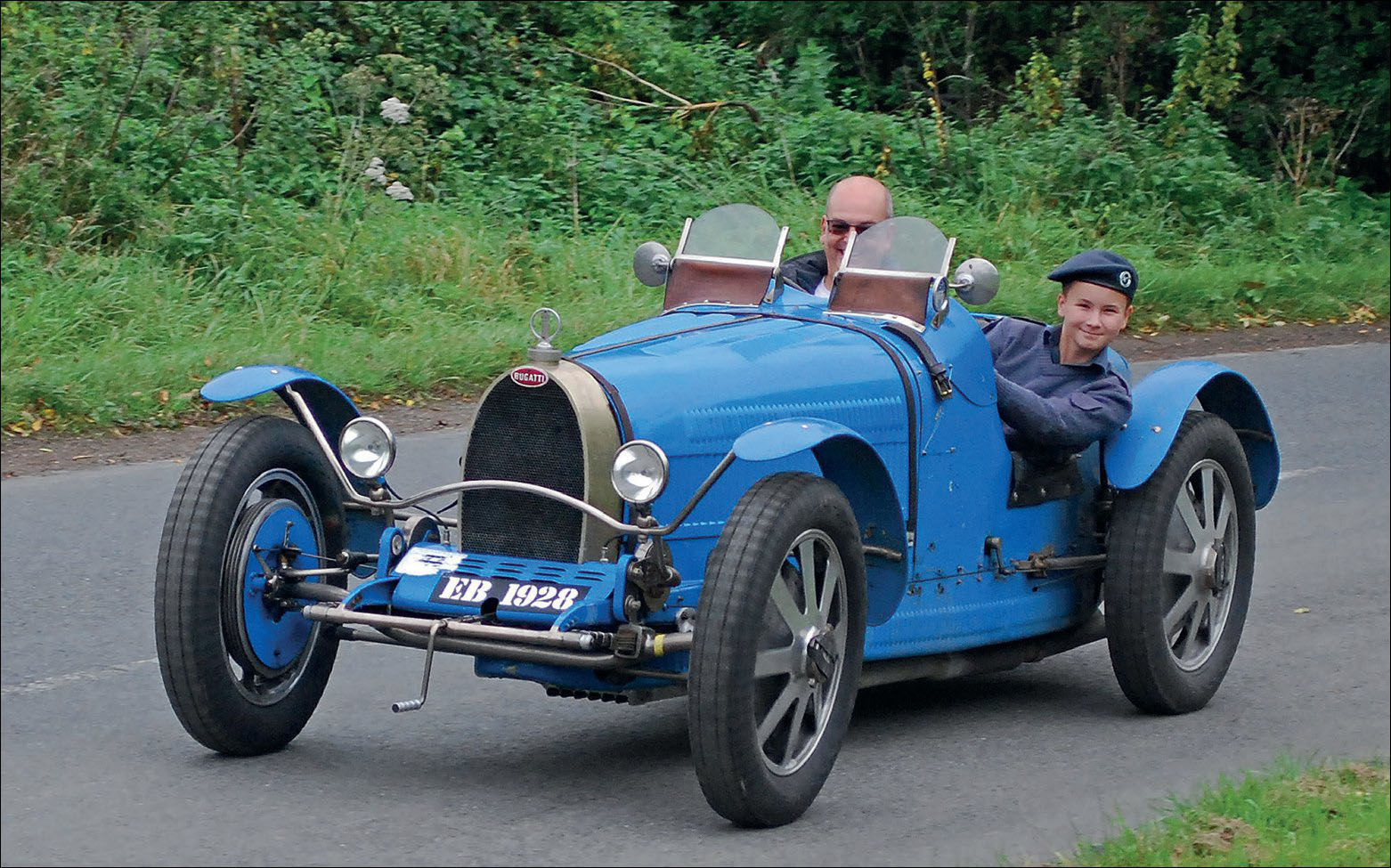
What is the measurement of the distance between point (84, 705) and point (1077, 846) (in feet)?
9.87

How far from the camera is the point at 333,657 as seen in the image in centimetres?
509

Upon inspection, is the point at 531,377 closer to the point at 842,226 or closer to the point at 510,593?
the point at 510,593

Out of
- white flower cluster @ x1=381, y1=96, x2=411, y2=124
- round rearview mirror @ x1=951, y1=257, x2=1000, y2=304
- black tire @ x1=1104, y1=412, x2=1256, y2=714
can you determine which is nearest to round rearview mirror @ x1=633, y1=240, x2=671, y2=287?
round rearview mirror @ x1=951, y1=257, x2=1000, y2=304

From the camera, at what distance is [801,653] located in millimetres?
4461

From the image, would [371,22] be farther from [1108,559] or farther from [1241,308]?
[1108,559]

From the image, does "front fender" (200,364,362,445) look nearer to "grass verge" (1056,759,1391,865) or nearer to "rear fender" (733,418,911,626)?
"rear fender" (733,418,911,626)

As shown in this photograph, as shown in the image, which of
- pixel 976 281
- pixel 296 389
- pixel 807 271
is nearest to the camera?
pixel 296 389

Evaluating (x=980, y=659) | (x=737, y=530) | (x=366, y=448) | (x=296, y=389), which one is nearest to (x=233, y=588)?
(x=366, y=448)

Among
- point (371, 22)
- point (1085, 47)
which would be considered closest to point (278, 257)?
point (371, 22)

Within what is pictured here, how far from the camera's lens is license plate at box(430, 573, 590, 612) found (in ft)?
14.7

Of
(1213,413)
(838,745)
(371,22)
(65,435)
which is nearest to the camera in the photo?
(838,745)

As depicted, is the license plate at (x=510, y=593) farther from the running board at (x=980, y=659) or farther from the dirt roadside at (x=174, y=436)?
the dirt roadside at (x=174, y=436)

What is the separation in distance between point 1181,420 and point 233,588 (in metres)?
2.92

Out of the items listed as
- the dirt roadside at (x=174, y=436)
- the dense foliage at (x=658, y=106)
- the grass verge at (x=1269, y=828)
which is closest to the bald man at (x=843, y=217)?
the dirt roadside at (x=174, y=436)
